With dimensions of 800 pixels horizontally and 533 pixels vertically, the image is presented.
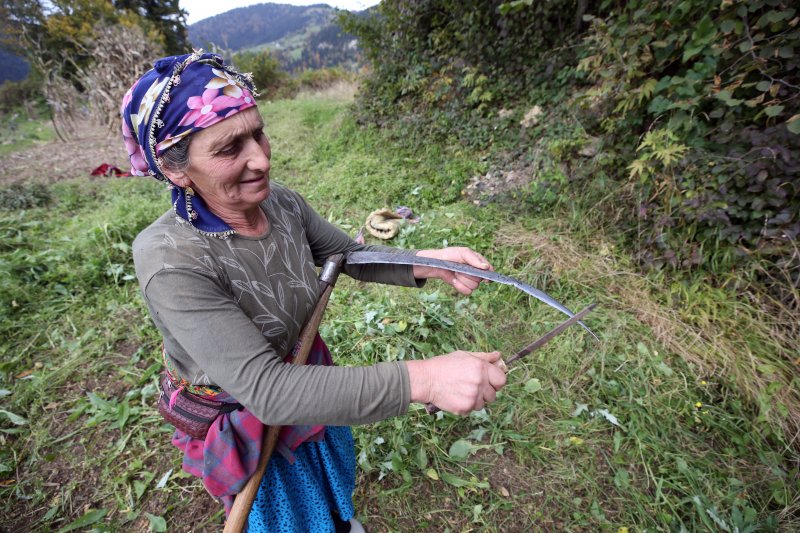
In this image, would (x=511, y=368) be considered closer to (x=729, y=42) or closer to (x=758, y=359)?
(x=758, y=359)

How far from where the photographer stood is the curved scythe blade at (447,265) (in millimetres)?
1320

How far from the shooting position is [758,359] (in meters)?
2.34

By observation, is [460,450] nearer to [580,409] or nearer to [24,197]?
[580,409]

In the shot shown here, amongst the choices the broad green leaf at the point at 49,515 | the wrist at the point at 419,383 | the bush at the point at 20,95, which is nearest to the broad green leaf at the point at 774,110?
the wrist at the point at 419,383

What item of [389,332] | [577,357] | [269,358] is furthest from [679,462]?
[269,358]

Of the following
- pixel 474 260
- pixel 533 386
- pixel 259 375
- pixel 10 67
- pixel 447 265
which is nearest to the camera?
pixel 259 375

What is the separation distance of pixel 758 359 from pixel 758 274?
Answer: 2.05ft

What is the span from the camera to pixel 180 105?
3.31 feet

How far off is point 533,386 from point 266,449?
2.02 metres

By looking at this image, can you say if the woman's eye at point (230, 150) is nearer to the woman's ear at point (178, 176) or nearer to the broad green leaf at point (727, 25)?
the woman's ear at point (178, 176)

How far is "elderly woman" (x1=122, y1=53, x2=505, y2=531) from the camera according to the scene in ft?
3.12

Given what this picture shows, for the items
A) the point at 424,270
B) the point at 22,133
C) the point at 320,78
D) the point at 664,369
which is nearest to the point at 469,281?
the point at 424,270

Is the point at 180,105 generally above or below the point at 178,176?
above

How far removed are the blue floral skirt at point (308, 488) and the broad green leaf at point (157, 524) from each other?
110 cm
